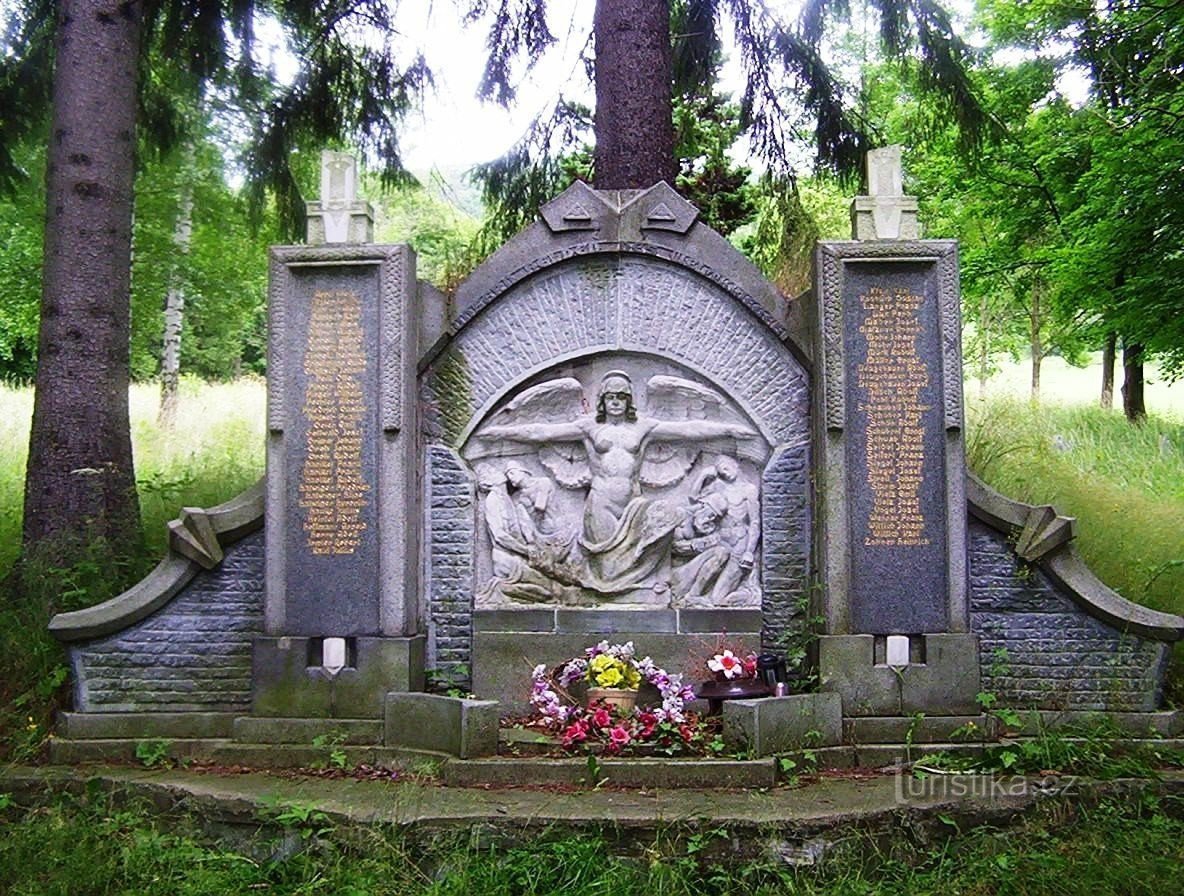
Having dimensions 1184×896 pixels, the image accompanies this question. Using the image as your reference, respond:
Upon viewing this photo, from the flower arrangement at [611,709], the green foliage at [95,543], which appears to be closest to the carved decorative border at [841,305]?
the flower arrangement at [611,709]

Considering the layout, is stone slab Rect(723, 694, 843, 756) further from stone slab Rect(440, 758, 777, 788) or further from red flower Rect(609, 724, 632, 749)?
red flower Rect(609, 724, 632, 749)

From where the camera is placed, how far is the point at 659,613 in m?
5.91

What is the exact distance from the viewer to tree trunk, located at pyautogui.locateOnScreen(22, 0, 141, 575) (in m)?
6.59

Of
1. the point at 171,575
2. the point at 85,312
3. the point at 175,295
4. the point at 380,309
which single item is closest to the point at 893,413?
the point at 380,309

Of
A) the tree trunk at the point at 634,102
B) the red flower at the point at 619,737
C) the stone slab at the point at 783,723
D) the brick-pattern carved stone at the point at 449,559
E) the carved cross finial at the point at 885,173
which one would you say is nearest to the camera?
the stone slab at the point at 783,723

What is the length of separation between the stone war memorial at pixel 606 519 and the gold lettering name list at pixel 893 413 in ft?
0.04

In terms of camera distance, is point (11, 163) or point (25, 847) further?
point (11, 163)

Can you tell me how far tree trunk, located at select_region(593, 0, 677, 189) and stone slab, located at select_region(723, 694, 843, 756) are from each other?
4.19m

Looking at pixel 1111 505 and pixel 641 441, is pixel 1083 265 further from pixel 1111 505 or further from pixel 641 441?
pixel 641 441

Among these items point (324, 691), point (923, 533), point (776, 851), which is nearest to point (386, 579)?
point (324, 691)

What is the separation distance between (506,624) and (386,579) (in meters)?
0.75

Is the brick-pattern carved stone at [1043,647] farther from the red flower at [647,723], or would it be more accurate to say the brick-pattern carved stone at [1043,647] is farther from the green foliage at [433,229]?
the green foliage at [433,229]

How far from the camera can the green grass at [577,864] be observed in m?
4.19

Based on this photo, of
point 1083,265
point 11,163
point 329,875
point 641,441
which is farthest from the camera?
point 1083,265
